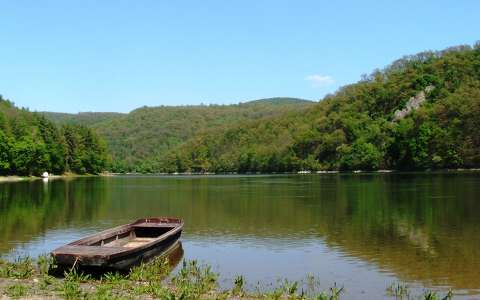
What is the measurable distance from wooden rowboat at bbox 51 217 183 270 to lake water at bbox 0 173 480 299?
6.80 ft

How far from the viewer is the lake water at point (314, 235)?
73.6 feet

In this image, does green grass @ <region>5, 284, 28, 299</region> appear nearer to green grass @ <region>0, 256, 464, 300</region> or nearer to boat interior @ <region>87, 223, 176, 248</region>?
green grass @ <region>0, 256, 464, 300</region>

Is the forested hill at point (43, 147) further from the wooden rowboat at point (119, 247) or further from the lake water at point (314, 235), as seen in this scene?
the wooden rowboat at point (119, 247)

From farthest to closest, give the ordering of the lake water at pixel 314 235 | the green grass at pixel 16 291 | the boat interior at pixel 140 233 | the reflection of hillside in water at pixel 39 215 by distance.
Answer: the reflection of hillside in water at pixel 39 215, the boat interior at pixel 140 233, the lake water at pixel 314 235, the green grass at pixel 16 291

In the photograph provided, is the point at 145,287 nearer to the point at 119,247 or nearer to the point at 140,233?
the point at 119,247

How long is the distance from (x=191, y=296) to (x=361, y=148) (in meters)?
177

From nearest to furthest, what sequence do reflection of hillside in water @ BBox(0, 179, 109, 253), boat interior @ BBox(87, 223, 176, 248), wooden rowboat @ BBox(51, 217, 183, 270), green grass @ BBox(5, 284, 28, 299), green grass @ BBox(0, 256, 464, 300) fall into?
green grass @ BBox(5, 284, 28, 299), green grass @ BBox(0, 256, 464, 300), wooden rowboat @ BBox(51, 217, 183, 270), boat interior @ BBox(87, 223, 176, 248), reflection of hillside in water @ BBox(0, 179, 109, 253)

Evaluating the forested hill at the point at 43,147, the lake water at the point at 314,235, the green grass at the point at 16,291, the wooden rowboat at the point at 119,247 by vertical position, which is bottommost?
the lake water at the point at 314,235

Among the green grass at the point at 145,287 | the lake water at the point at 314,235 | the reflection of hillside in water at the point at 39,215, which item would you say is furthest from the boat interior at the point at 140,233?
the green grass at the point at 145,287

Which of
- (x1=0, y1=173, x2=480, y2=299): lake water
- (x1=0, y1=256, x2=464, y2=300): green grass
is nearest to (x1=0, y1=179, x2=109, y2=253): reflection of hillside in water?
(x1=0, y1=173, x2=480, y2=299): lake water

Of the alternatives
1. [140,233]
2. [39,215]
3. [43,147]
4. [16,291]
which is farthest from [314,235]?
[43,147]

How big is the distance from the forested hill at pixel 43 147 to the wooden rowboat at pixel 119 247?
340 ft

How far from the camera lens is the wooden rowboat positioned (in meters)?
20.5

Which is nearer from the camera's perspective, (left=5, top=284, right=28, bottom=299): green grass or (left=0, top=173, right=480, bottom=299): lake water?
(left=5, top=284, right=28, bottom=299): green grass
